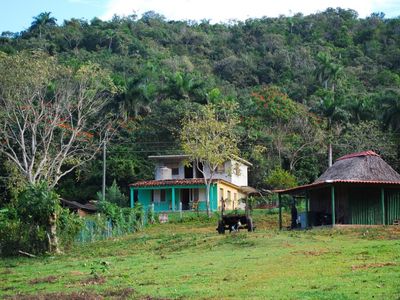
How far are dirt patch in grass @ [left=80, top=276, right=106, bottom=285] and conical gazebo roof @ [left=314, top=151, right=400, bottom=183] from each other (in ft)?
60.7

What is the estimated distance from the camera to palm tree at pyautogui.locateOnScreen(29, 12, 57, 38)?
105m

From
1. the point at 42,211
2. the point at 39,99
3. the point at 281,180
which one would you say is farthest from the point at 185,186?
the point at 42,211

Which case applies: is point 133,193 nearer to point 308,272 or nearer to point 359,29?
point 308,272

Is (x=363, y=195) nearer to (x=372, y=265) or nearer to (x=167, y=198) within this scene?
(x=372, y=265)

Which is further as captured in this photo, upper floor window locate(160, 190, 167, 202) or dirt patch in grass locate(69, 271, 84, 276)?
upper floor window locate(160, 190, 167, 202)

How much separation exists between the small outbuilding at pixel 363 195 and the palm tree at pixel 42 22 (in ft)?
243

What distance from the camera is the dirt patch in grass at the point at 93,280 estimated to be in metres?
19.9

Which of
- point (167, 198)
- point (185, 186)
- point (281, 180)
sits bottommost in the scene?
point (167, 198)

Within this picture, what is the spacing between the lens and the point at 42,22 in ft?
349

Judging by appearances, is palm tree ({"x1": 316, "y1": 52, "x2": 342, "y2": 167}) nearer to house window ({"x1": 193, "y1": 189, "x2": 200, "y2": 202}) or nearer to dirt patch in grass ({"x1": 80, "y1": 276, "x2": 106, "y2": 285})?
house window ({"x1": 193, "y1": 189, "x2": 200, "y2": 202})

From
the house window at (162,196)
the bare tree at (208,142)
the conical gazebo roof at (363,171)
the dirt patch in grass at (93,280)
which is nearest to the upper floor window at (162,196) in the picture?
the house window at (162,196)

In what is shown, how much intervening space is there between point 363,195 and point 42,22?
77708 mm

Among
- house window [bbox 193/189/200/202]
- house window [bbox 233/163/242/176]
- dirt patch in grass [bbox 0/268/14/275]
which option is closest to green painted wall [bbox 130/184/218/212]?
house window [bbox 193/189/200/202]

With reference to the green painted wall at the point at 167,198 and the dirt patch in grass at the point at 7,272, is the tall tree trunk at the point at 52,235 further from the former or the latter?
the green painted wall at the point at 167,198
